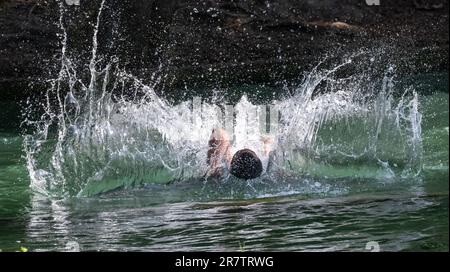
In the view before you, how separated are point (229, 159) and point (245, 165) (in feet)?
1.53

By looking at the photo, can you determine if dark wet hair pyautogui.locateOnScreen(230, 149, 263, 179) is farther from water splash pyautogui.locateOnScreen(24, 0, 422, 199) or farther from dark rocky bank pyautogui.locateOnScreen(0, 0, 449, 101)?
dark rocky bank pyautogui.locateOnScreen(0, 0, 449, 101)

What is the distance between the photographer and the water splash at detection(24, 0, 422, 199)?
759 cm

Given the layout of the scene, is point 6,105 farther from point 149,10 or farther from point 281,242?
point 281,242

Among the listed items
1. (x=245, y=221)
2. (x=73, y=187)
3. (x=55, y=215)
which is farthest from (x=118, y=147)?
(x=245, y=221)

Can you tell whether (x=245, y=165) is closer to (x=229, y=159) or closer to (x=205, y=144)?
(x=229, y=159)

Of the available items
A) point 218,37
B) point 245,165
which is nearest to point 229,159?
point 245,165

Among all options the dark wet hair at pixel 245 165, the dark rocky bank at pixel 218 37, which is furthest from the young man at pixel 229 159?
the dark rocky bank at pixel 218 37

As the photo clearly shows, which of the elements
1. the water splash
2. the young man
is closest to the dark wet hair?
the young man

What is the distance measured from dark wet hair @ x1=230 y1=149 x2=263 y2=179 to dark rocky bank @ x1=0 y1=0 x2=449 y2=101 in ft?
14.4

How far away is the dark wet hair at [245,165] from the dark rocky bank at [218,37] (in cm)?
438

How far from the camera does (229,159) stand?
24.7 feet

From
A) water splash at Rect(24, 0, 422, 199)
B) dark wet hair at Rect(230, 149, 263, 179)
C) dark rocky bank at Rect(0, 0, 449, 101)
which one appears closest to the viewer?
dark wet hair at Rect(230, 149, 263, 179)
